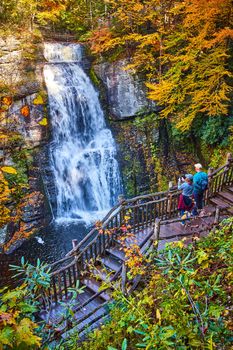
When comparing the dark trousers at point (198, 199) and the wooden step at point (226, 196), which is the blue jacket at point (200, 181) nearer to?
the dark trousers at point (198, 199)

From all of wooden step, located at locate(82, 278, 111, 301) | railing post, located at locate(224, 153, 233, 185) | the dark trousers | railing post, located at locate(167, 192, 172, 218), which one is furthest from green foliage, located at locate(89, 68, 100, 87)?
wooden step, located at locate(82, 278, 111, 301)

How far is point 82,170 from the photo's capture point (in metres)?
15.0

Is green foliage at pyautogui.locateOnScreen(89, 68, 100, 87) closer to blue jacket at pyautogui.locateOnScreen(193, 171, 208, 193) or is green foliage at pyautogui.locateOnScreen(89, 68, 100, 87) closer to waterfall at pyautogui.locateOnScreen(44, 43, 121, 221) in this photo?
waterfall at pyautogui.locateOnScreen(44, 43, 121, 221)

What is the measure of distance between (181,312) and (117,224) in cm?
566

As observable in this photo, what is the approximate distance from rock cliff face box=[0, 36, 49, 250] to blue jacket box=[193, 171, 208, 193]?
7.93 meters

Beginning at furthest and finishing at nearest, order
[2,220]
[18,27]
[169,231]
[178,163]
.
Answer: [178,163] → [18,27] → [2,220] → [169,231]

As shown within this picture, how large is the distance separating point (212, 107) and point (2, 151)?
376 inches

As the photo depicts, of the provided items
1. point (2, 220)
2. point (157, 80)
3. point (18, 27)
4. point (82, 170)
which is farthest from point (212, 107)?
point (18, 27)

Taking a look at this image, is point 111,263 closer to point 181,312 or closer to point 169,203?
point 169,203

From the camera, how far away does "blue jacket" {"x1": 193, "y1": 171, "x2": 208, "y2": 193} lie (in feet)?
25.6

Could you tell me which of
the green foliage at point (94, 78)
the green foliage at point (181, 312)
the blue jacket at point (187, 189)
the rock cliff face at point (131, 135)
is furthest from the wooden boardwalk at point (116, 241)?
the green foliage at point (94, 78)

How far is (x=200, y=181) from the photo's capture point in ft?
25.7

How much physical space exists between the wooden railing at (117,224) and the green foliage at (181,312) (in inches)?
132

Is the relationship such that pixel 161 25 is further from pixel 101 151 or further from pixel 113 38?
pixel 101 151
